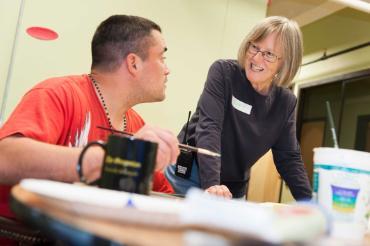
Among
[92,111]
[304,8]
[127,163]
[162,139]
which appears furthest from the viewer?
[304,8]

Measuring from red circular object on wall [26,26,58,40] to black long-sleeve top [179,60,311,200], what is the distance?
4.62 ft

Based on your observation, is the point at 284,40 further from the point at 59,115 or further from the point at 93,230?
the point at 93,230

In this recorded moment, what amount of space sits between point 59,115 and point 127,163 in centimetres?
48

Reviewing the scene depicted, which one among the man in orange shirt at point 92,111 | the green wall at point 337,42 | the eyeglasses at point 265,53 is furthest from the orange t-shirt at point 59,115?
the green wall at point 337,42

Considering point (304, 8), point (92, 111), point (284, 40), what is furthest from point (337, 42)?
point (92, 111)

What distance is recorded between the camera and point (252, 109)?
67.6 inches

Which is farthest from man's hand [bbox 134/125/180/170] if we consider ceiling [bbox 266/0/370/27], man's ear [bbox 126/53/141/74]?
ceiling [bbox 266/0/370/27]

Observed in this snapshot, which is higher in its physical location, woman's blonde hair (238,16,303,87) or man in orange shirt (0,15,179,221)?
woman's blonde hair (238,16,303,87)

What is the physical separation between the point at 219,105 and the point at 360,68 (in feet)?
13.5

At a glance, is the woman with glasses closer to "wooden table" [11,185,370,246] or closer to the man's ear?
the man's ear

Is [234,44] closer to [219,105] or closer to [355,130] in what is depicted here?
[219,105]

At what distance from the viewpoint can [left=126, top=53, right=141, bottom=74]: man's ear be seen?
55.3 inches

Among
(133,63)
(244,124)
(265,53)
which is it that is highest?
(265,53)

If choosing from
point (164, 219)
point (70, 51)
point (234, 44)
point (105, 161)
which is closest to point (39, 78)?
point (70, 51)
